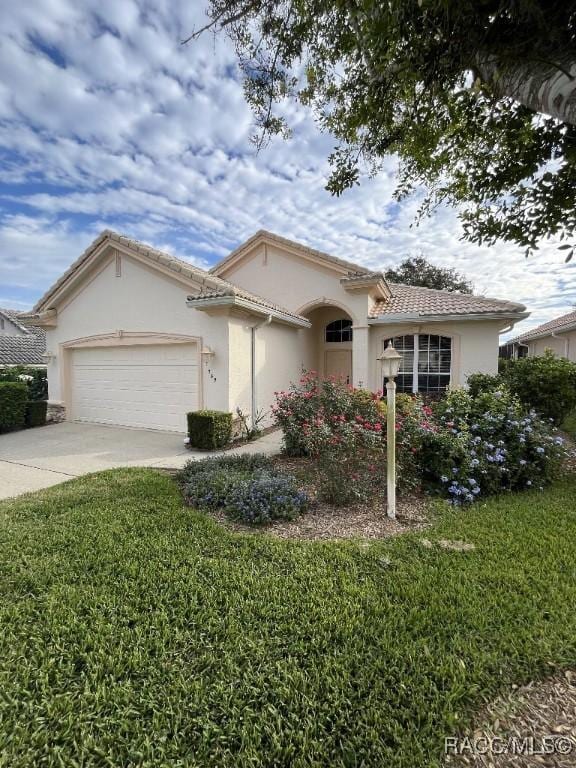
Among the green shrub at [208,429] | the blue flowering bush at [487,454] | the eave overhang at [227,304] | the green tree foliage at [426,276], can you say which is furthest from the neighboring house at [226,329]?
the green tree foliage at [426,276]

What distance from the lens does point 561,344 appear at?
69.5 ft

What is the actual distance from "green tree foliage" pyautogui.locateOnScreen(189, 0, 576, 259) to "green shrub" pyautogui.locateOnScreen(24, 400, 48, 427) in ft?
37.4

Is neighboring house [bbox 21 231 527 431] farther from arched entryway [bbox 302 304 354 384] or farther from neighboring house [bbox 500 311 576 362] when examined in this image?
neighboring house [bbox 500 311 576 362]

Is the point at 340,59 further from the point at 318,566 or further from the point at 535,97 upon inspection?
the point at 318,566

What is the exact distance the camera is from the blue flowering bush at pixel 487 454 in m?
5.84

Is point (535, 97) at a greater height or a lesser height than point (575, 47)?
lesser

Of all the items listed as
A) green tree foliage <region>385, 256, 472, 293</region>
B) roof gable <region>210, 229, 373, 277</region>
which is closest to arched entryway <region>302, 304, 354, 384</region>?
roof gable <region>210, 229, 373, 277</region>

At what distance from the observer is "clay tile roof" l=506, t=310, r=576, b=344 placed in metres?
19.3

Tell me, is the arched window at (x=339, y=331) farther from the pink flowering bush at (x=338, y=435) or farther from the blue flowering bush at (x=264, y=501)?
the blue flowering bush at (x=264, y=501)

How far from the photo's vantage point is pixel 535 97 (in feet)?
9.01

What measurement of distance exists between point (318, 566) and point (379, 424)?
3983 millimetres

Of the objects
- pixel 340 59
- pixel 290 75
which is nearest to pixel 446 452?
pixel 340 59

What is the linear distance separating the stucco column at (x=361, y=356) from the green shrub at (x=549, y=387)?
4645mm

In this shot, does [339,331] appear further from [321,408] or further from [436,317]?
[321,408]
